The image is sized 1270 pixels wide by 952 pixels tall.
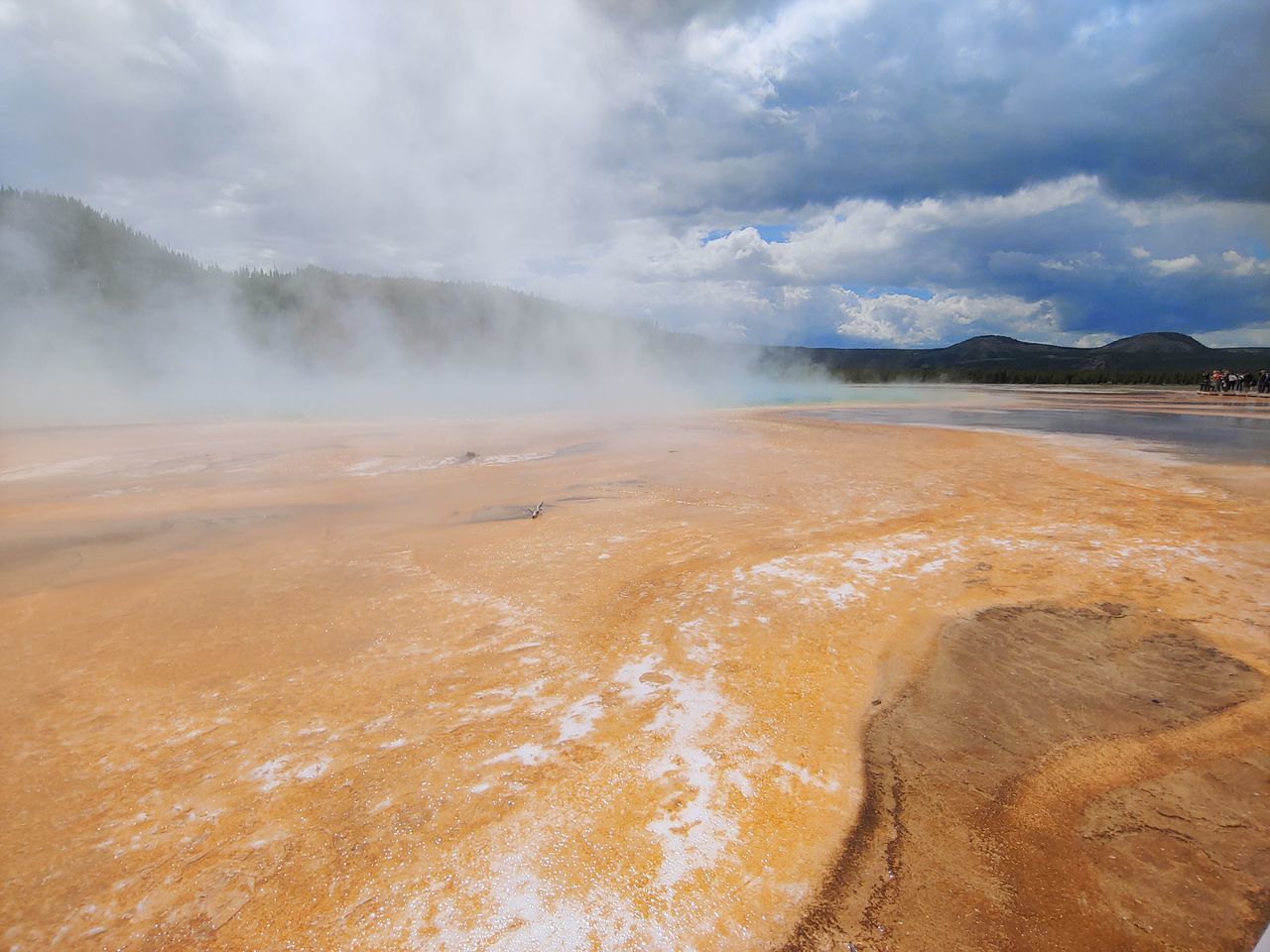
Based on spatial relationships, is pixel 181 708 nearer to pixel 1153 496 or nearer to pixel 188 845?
pixel 188 845

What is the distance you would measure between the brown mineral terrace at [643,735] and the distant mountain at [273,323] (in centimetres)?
4140

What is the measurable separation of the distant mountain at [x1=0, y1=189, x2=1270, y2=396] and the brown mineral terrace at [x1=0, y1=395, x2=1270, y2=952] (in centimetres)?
4140

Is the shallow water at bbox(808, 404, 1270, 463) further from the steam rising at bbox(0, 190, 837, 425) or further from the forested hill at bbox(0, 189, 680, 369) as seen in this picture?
the forested hill at bbox(0, 189, 680, 369)

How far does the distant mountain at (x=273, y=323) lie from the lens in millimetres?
40812

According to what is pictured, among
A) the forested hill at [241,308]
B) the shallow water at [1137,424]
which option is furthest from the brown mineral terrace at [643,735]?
the forested hill at [241,308]

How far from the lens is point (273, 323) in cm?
5697

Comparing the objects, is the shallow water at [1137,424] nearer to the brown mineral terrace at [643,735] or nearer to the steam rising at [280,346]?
the brown mineral terrace at [643,735]

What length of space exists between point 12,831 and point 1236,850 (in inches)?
179

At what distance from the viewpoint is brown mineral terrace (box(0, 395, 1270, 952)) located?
1.93 metres

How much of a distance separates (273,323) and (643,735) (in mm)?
66333

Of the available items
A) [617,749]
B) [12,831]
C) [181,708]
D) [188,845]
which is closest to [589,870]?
[617,749]

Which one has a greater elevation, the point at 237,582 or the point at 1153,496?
the point at 1153,496

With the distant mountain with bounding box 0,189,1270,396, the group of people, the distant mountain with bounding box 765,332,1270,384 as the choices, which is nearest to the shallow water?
the group of people

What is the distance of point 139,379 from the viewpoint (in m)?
34.4
